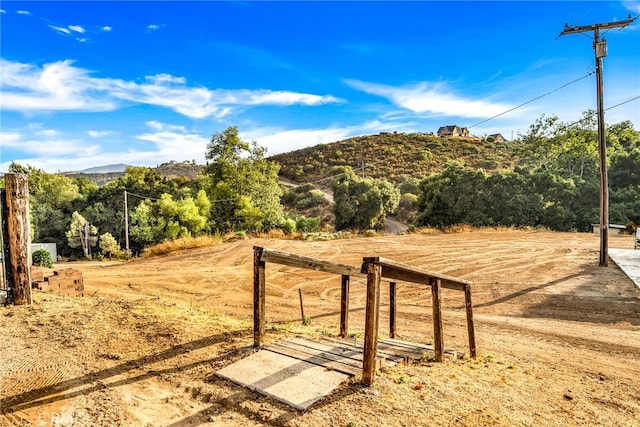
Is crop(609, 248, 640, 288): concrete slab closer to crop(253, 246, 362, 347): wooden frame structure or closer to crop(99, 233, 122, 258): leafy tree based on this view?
crop(253, 246, 362, 347): wooden frame structure

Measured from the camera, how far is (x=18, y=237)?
616cm

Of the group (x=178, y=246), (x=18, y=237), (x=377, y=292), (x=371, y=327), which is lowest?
(x=178, y=246)

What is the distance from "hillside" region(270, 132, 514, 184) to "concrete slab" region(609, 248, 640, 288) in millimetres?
31692

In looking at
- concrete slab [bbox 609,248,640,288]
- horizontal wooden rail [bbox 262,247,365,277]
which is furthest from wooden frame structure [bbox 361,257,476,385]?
concrete slab [bbox 609,248,640,288]

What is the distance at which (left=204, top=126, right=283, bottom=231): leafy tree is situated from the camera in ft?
82.8

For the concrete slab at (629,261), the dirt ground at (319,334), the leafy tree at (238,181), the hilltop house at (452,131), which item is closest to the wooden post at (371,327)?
the dirt ground at (319,334)

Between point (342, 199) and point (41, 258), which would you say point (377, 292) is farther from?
point (342, 199)

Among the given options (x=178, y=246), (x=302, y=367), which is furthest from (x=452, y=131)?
(x=302, y=367)

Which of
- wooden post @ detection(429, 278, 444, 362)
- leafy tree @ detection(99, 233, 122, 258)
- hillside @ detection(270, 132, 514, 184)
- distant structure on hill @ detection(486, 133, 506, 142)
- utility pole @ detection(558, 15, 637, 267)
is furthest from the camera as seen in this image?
distant structure on hill @ detection(486, 133, 506, 142)

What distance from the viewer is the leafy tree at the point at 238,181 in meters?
25.2

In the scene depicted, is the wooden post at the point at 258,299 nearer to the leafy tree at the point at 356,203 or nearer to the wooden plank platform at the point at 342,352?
the wooden plank platform at the point at 342,352

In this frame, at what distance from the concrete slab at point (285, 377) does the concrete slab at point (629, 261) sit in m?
9.56

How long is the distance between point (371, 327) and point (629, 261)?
486 inches

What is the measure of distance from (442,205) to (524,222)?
15.5 feet
